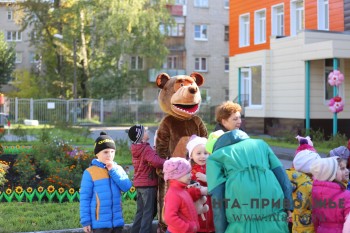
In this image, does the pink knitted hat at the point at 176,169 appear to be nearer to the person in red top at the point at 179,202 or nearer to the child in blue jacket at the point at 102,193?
the person in red top at the point at 179,202

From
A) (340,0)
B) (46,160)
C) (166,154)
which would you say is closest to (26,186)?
(46,160)

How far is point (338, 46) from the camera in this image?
20406 mm

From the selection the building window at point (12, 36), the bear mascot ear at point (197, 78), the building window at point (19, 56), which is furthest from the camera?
the building window at point (12, 36)

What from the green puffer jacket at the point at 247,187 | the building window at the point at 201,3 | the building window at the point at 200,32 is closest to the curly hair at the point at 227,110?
the green puffer jacket at the point at 247,187

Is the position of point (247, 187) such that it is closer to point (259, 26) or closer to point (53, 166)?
point (53, 166)

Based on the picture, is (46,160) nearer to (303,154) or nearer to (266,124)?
(303,154)

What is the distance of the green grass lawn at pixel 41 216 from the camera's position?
24.1ft

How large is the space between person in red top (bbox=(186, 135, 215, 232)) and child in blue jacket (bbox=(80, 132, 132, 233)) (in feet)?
2.72

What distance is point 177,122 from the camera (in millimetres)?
6770

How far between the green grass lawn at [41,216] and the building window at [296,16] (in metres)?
19.3

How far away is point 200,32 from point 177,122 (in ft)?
145

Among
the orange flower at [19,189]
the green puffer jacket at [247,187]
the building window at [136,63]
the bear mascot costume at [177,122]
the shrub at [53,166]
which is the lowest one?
the orange flower at [19,189]

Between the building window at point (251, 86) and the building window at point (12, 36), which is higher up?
the building window at point (12, 36)

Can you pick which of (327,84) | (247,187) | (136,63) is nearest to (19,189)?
(247,187)
